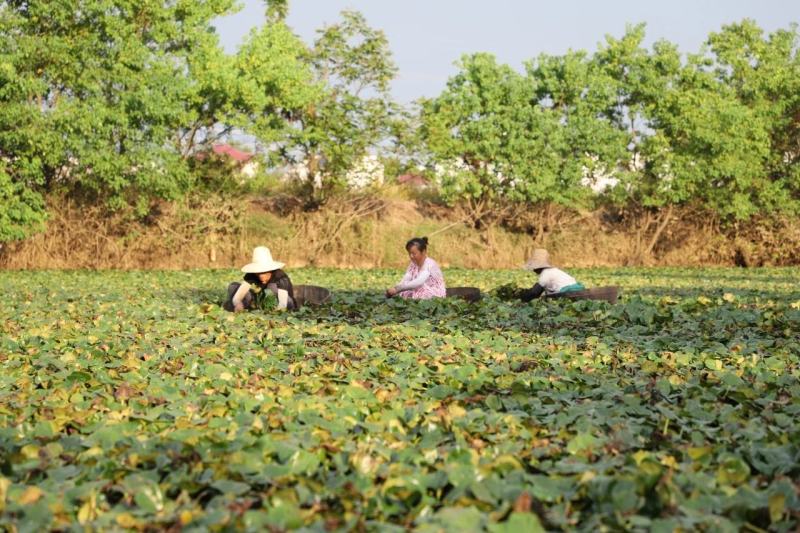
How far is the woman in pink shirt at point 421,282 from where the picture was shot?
12.6 metres

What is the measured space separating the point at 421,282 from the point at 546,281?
4.89 ft

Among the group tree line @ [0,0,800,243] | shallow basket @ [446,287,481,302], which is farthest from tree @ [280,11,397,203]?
shallow basket @ [446,287,481,302]

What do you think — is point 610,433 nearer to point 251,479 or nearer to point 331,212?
point 251,479

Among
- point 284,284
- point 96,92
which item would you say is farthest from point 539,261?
point 96,92

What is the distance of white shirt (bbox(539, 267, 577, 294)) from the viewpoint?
499 inches

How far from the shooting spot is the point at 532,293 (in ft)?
42.2

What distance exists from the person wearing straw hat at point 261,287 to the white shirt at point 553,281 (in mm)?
3021

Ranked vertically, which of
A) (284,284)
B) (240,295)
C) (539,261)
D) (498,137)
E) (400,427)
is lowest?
(400,427)

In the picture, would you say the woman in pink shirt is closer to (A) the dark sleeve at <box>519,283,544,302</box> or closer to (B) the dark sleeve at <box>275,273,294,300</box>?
(A) the dark sleeve at <box>519,283,544,302</box>

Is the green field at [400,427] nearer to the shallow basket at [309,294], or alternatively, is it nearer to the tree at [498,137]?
the shallow basket at [309,294]

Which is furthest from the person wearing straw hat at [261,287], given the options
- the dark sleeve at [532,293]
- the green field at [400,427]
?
the dark sleeve at [532,293]

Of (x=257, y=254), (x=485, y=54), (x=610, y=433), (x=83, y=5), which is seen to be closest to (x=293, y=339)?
(x=257, y=254)

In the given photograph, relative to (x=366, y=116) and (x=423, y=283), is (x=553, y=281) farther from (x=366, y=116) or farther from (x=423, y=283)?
(x=366, y=116)

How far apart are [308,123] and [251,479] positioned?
27.5 metres
